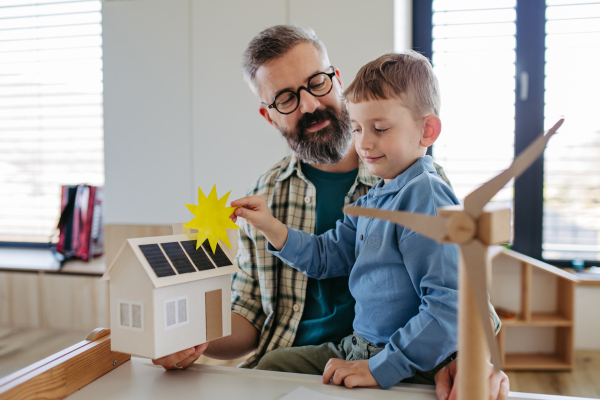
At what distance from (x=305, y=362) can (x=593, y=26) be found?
8.92 ft

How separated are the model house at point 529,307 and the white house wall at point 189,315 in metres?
2.23

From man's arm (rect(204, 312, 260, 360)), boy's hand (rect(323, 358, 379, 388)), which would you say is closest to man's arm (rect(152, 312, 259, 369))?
man's arm (rect(204, 312, 260, 360))

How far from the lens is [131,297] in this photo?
75 cm

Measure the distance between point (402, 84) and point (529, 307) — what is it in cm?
222

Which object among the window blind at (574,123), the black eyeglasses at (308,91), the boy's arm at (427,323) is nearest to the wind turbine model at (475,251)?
the boy's arm at (427,323)

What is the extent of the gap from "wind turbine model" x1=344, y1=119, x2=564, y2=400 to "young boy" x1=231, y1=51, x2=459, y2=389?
0.22 meters

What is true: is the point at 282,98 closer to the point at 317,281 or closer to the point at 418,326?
the point at 317,281

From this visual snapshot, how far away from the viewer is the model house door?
31.9 inches

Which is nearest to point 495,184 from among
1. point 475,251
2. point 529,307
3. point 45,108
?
point 475,251

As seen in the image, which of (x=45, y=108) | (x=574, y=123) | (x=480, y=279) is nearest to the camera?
(x=480, y=279)

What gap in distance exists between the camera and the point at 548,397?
0.74 metres

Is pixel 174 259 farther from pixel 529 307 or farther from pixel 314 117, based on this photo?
pixel 529 307

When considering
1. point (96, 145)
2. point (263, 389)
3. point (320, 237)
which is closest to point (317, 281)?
point (320, 237)

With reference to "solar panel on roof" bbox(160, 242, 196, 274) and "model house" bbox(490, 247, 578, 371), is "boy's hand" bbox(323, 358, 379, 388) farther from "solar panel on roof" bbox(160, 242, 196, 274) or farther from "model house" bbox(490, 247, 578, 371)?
"model house" bbox(490, 247, 578, 371)
